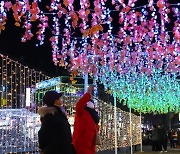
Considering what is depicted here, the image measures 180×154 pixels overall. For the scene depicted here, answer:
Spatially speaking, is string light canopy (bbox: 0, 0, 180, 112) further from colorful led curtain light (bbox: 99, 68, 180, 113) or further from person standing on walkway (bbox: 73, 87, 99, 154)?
person standing on walkway (bbox: 73, 87, 99, 154)

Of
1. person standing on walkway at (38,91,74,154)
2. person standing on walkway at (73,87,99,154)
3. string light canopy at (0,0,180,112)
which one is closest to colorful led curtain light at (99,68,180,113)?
string light canopy at (0,0,180,112)

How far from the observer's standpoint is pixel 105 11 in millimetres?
12289

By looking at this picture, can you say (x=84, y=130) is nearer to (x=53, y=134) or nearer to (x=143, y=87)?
(x=53, y=134)

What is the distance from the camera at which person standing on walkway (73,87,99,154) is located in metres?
5.91

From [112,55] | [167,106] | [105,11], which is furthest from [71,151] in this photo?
[167,106]

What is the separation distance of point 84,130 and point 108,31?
9831mm

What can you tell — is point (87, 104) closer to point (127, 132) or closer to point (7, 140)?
point (7, 140)

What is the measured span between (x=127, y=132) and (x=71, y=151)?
1539cm

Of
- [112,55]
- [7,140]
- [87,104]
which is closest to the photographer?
[87,104]

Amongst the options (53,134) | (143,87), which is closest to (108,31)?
(53,134)

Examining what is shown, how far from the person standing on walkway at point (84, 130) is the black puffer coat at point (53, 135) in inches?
51.2

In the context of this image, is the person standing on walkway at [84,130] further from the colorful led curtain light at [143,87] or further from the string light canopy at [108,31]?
the colorful led curtain light at [143,87]

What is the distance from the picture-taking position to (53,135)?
4.53 meters

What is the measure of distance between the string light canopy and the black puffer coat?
5.23 m
